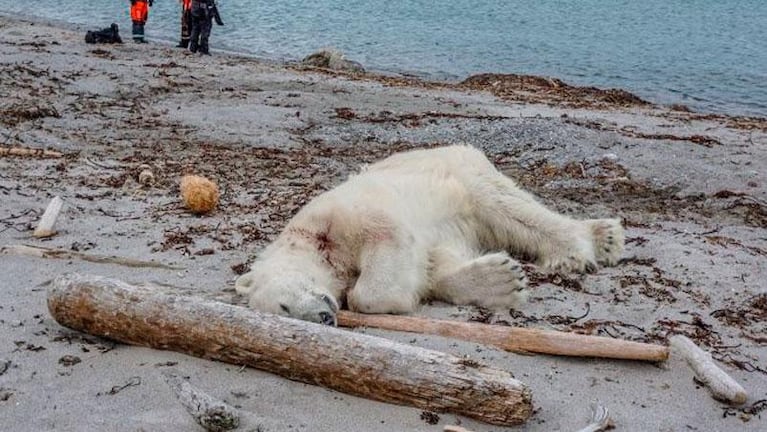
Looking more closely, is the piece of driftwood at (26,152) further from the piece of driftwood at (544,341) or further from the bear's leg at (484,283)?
the piece of driftwood at (544,341)

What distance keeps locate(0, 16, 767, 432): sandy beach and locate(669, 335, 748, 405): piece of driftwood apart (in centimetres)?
6

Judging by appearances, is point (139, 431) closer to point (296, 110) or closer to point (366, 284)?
point (366, 284)

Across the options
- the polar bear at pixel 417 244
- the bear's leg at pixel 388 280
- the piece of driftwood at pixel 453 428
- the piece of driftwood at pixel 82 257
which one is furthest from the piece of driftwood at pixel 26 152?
the piece of driftwood at pixel 453 428

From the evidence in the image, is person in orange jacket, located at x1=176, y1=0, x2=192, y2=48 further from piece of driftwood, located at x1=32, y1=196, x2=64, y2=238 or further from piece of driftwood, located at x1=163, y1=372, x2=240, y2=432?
piece of driftwood, located at x1=163, y1=372, x2=240, y2=432

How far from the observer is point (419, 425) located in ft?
10.8

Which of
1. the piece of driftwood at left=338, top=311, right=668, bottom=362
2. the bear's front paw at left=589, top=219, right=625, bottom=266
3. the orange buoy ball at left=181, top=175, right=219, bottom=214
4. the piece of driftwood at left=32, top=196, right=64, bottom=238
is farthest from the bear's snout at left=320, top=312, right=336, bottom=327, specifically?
the orange buoy ball at left=181, top=175, right=219, bottom=214

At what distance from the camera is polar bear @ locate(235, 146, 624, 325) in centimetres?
464

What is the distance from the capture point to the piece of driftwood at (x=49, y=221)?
600cm

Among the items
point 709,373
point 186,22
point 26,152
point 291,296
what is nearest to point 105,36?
point 186,22

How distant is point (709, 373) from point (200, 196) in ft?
14.4

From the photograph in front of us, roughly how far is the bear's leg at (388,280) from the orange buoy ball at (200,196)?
239 centimetres

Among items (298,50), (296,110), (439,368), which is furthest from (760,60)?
(439,368)

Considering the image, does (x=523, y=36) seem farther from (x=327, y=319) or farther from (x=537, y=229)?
(x=327, y=319)

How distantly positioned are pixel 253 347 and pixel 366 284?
1171 millimetres
